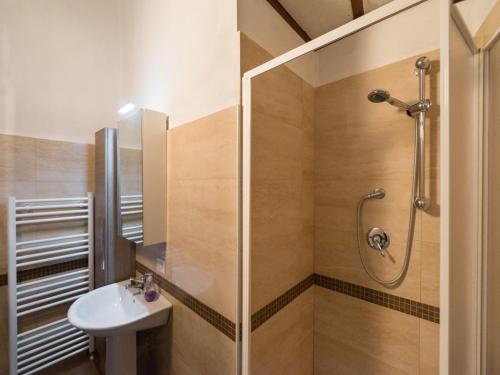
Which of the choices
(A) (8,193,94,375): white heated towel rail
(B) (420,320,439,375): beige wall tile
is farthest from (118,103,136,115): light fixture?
(B) (420,320,439,375): beige wall tile

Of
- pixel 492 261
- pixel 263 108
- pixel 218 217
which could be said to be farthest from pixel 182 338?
pixel 492 261

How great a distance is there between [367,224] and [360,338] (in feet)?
1.72

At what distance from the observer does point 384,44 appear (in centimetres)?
74

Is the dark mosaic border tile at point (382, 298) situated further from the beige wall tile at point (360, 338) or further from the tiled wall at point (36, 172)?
the tiled wall at point (36, 172)

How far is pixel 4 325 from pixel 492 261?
2381 mm

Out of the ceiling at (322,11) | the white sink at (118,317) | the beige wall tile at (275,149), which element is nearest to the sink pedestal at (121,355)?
the white sink at (118,317)

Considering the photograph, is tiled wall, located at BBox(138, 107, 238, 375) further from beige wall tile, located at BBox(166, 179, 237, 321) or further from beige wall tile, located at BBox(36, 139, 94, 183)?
beige wall tile, located at BBox(36, 139, 94, 183)

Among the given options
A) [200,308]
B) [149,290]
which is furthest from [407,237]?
[149,290]

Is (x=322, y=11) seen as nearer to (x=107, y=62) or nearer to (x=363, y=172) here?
(x=363, y=172)

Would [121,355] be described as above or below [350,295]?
below

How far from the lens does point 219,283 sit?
0.93m

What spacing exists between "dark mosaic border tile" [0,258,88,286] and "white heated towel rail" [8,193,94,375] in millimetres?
17

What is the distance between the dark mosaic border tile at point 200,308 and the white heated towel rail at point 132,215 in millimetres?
282

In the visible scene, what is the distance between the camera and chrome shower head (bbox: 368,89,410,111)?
80 centimetres
